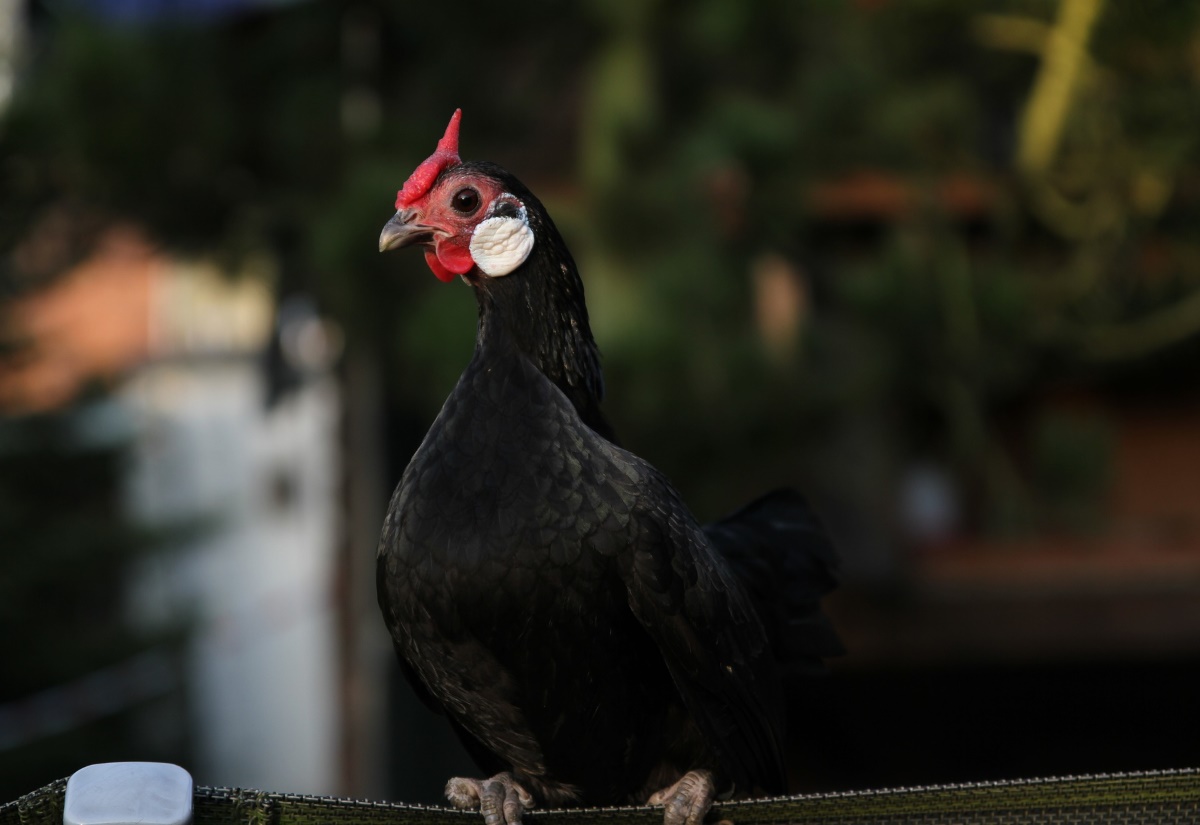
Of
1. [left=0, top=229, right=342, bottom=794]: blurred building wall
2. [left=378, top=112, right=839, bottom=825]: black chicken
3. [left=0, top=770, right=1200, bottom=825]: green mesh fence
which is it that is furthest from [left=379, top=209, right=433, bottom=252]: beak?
[left=0, top=229, right=342, bottom=794]: blurred building wall

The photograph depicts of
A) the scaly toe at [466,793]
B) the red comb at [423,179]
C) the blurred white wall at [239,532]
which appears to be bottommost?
the blurred white wall at [239,532]

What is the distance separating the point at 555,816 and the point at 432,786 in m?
5.57

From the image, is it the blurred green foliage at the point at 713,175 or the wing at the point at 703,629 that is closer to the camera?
the wing at the point at 703,629

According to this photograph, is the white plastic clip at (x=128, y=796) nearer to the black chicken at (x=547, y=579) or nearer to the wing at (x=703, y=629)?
the black chicken at (x=547, y=579)

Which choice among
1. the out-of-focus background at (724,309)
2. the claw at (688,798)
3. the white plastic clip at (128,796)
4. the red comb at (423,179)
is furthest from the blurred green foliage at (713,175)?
the white plastic clip at (128,796)

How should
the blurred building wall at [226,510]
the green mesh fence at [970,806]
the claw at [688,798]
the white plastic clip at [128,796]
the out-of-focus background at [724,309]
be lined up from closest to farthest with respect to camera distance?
1. the white plastic clip at [128,796]
2. the green mesh fence at [970,806]
3. the claw at [688,798]
4. the out-of-focus background at [724,309]
5. the blurred building wall at [226,510]

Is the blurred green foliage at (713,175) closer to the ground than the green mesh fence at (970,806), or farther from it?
farther from it

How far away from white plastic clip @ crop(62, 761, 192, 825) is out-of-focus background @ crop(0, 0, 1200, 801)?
335 centimetres

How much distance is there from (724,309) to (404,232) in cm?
289

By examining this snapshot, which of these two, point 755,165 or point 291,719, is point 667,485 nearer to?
point 755,165

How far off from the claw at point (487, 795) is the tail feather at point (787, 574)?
2.04 ft

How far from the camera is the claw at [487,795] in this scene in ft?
7.54

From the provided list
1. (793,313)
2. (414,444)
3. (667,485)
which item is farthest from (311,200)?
(667,485)

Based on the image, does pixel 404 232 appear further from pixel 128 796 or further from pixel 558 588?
pixel 128 796
